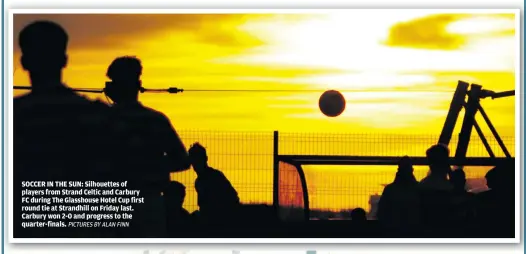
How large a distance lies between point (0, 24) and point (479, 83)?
132 inches

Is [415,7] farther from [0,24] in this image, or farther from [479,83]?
[0,24]

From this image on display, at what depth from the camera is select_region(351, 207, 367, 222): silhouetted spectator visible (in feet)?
27.8

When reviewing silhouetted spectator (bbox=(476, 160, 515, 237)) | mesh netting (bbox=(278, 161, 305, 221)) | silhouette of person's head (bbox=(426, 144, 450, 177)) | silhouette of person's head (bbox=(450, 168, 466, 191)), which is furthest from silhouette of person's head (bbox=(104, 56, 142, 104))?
silhouetted spectator (bbox=(476, 160, 515, 237))

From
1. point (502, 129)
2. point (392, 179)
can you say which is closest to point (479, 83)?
point (502, 129)

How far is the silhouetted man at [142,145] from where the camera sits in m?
8.42

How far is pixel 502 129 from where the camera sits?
8.46 metres

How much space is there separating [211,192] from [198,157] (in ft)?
0.90

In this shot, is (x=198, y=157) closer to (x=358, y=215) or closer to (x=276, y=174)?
(x=276, y=174)

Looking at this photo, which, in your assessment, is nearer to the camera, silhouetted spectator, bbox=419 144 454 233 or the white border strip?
the white border strip

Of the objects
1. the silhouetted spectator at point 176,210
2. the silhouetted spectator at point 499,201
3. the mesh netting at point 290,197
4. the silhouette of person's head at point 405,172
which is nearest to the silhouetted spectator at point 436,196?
the silhouette of person's head at point 405,172

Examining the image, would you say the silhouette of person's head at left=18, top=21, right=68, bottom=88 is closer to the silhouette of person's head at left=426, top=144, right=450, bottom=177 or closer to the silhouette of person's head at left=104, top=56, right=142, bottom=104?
the silhouette of person's head at left=104, top=56, right=142, bottom=104

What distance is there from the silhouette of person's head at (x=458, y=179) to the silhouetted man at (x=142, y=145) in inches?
73.8

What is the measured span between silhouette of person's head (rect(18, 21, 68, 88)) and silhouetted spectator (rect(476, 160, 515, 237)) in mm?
3077

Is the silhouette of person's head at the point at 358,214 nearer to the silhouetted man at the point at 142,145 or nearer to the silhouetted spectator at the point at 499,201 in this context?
the silhouetted spectator at the point at 499,201
